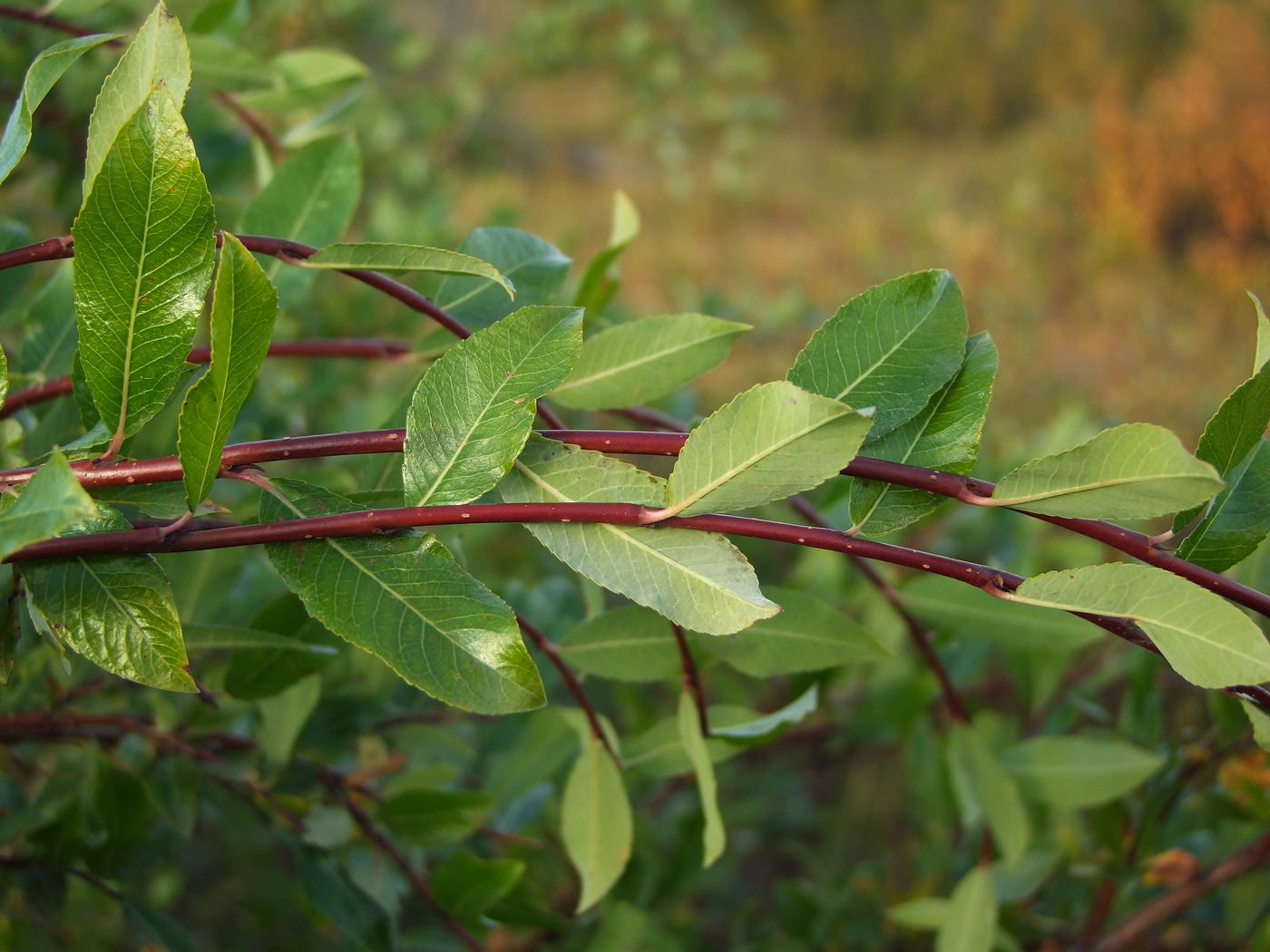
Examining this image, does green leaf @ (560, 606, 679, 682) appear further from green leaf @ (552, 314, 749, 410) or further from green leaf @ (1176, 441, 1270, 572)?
green leaf @ (1176, 441, 1270, 572)

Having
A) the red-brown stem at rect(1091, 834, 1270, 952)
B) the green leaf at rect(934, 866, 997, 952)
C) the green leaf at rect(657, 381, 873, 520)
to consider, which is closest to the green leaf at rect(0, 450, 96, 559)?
the green leaf at rect(657, 381, 873, 520)

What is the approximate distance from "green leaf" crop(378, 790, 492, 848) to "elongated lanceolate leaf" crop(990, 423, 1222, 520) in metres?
0.36

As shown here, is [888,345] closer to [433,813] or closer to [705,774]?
[705,774]

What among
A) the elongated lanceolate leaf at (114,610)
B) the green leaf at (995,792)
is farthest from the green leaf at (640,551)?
the green leaf at (995,792)

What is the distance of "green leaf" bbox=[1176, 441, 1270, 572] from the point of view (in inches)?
13.2

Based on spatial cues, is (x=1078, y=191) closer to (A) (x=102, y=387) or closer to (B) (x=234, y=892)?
(B) (x=234, y=892)

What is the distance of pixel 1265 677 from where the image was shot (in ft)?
0.91

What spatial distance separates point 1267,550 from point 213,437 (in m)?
0.70

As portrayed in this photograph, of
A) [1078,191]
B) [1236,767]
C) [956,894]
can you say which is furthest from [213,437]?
[1078,191]

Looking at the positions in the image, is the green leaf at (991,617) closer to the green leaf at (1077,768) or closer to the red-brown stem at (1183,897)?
the green leaf at (1077,768)

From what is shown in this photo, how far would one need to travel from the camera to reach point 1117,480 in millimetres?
295

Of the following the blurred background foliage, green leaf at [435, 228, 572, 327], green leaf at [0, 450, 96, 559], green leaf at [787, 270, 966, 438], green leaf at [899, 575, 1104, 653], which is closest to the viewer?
green leaf at [0, 450, 96, 559]

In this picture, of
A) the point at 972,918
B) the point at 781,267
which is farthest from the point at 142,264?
the point at 781,267

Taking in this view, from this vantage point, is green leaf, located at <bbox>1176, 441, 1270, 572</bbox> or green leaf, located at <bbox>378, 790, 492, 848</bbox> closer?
green leaf, located at <bbox>1176, 441, 1270, 572</bbox>
